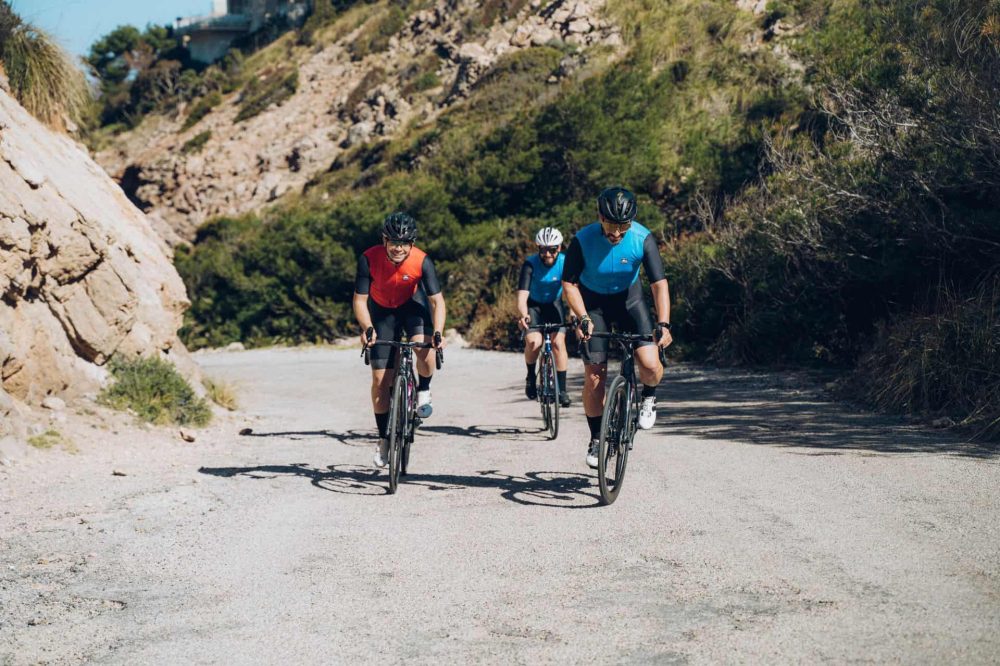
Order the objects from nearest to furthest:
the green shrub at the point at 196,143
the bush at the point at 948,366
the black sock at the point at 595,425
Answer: the black sock at the point at 595,425 < the bush at the point at 948,366 < the green shrub at the point at 196,143

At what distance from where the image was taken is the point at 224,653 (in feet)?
13.8

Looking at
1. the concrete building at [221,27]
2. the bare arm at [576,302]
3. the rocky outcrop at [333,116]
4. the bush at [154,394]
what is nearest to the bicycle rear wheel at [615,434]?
the bare arm at [576,302]

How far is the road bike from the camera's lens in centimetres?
1048

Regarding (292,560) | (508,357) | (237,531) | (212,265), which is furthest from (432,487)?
(212,265)

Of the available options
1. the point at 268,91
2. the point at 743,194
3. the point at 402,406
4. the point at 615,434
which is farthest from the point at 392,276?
the point at 268,91

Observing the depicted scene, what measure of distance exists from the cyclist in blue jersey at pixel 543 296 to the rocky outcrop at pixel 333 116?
33300 millimetres

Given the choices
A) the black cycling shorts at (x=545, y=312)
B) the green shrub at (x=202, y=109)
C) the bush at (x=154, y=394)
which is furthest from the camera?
the green shrub at (x=202, y=109)

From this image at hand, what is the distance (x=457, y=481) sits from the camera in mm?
8148

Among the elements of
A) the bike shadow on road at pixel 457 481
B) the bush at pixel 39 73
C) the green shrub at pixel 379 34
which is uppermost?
the green shrub at pixel 379 34

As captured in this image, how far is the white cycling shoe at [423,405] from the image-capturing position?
26.9ft

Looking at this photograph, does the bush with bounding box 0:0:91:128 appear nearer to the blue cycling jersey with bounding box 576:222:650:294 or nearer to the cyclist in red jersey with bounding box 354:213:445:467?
the cyclist in red jersey with bounding box 354:213:445:467

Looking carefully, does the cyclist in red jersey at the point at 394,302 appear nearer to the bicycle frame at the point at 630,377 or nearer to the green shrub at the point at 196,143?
the bicycle frame at the point at 630,377

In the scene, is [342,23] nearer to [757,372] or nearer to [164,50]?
[164,50]

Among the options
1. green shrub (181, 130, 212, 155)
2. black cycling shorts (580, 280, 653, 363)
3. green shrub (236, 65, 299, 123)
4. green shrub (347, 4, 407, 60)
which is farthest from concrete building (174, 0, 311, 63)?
black cycling shorts (580, 280, 653, 363)
